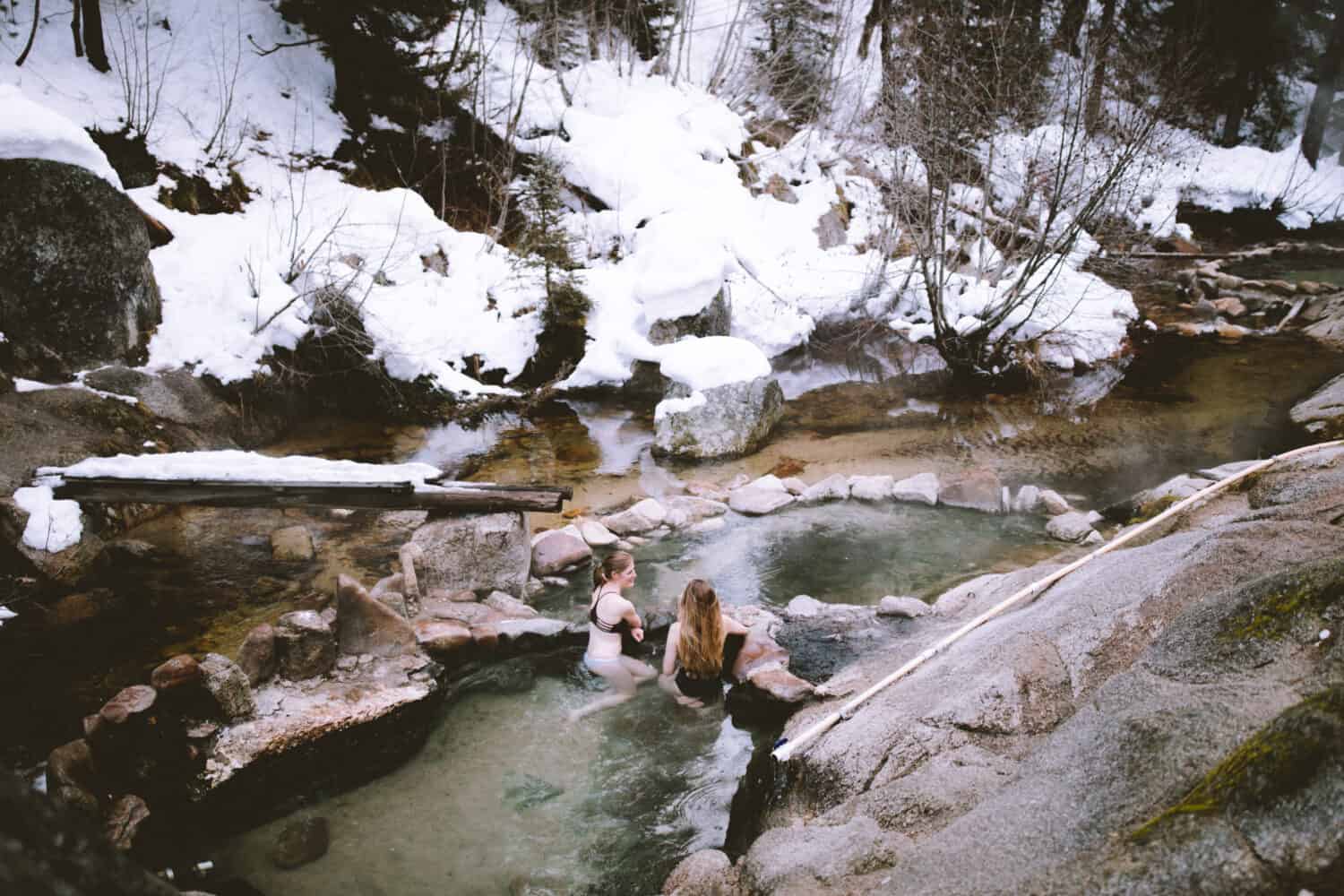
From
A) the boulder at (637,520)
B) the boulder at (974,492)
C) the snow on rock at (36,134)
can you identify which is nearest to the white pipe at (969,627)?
the boulder at (974,492)

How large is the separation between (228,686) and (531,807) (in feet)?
5.76

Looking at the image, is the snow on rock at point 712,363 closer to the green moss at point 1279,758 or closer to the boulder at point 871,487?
the boulder at point 871,487

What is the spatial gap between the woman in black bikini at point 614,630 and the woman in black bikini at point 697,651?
219mm

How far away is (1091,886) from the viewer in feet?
5.55

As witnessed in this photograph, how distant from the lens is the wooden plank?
530 centimetres

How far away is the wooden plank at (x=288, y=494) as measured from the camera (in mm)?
5301

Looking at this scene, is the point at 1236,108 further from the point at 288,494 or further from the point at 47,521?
the point at 47,521

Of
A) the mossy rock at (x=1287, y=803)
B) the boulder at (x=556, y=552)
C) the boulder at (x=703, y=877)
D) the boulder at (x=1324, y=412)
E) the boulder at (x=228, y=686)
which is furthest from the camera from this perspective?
the boulder at (x=1324, y=412)

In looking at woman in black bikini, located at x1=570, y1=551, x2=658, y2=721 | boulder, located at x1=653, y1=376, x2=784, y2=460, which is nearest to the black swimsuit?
woman in black bikini, located at x1=570, y1=551, x2=658, y2=721

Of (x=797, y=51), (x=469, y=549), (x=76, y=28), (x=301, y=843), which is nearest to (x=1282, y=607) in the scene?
(x=301, y=843)

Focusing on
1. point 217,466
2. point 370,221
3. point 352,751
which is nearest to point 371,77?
point 370,221

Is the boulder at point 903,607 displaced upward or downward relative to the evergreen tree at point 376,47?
downward

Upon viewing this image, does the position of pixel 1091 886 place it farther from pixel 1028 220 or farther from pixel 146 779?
pixel 1028 220

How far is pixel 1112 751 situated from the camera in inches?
86.4
